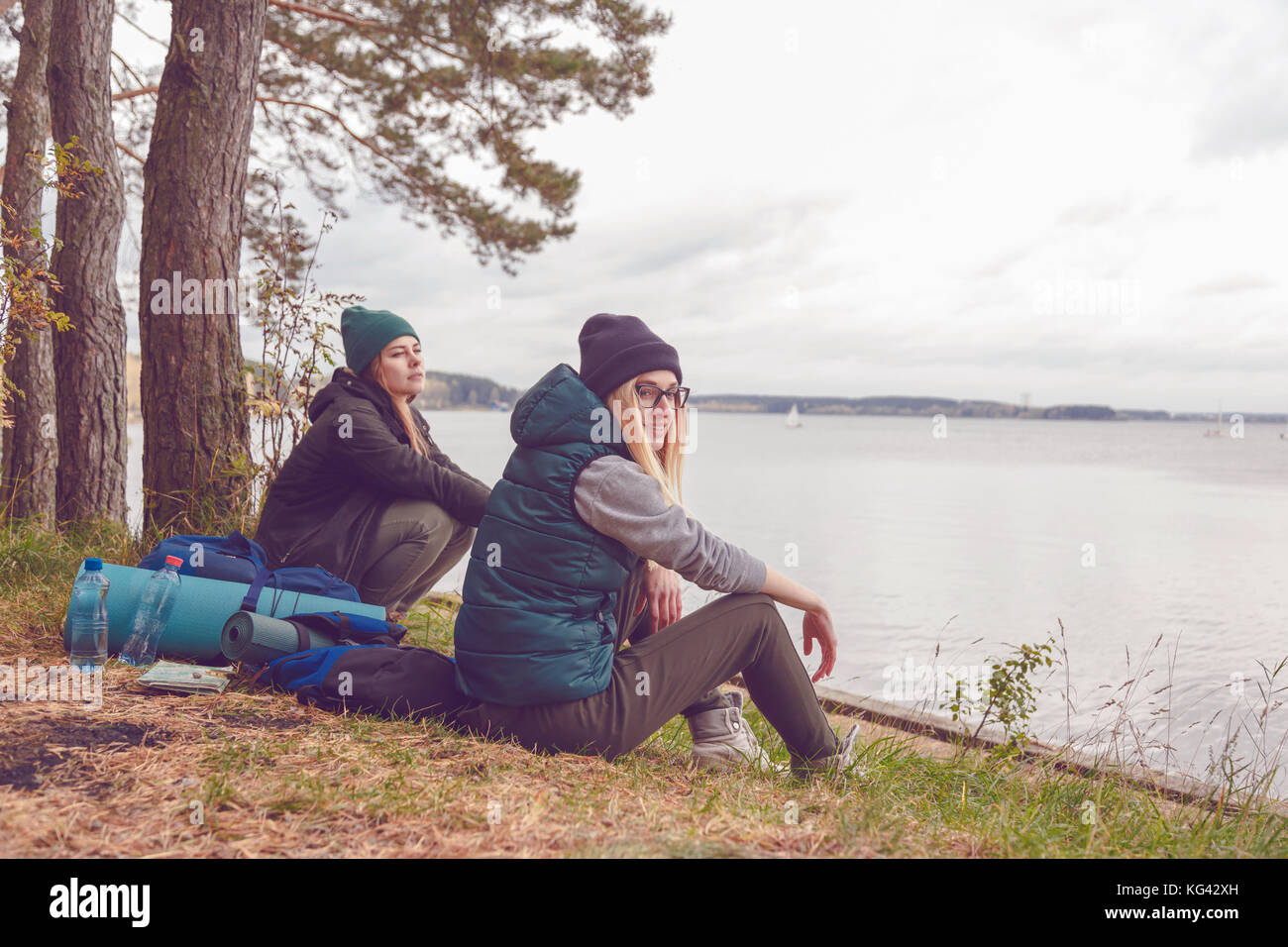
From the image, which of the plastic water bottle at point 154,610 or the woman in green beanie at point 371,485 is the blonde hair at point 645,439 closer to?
the woman in green beanie at point 371,485

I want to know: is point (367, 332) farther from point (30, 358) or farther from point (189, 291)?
point (30, 358)

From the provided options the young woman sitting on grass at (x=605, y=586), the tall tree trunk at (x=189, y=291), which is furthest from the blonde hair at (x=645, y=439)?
the tall tree trunk at (x=189, y=291)

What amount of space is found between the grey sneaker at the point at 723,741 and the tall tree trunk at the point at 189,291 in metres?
3.26

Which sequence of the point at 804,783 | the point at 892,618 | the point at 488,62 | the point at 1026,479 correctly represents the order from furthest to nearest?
the point at 1026,479
the point at 892,618
the point at 488,62
the point at 804,783

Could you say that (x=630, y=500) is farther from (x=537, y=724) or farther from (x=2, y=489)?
(x=2, y=489)

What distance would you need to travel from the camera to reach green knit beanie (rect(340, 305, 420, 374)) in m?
4.18

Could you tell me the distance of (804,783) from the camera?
9.88 feet

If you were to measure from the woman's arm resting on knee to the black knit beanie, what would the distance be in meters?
0.72

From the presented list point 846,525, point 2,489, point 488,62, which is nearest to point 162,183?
point 2,489

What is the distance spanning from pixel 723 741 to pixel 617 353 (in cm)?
137

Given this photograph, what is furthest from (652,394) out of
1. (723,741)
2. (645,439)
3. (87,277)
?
(87,277)

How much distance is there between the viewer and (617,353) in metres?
2.72

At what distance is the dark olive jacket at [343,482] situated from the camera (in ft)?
13.1
